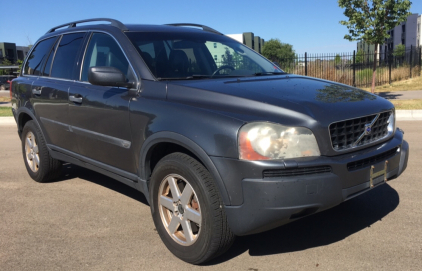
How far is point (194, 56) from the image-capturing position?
13.8ft

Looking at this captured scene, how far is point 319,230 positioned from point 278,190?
4.26ft

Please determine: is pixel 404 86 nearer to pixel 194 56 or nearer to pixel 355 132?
pixel 194 56

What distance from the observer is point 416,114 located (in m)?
11.2

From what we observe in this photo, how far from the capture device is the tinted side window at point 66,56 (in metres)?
4.70

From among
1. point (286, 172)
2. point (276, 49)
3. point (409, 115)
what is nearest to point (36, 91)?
point (286, 172)

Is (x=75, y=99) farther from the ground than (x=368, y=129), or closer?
farther from the ground

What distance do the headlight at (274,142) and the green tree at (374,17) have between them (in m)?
13.7

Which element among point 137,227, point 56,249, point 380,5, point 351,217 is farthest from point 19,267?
point 380,5

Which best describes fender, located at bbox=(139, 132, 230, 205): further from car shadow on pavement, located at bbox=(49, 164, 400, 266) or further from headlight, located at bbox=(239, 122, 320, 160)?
car shadow on pavement, located at bbox=(49, 164, 400, 266)

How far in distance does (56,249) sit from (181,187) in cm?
125

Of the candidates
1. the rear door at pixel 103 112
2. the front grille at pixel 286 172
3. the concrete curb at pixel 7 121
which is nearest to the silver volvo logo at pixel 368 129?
the front grille at pixel 286 172

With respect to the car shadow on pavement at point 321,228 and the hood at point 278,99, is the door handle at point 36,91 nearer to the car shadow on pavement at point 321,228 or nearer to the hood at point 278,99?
the car shadow on pavement at point 321,228

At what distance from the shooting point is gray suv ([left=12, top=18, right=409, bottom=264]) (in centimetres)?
279

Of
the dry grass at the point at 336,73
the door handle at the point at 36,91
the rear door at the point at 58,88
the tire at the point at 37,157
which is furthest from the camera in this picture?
the dry grass at the point at 336,73
